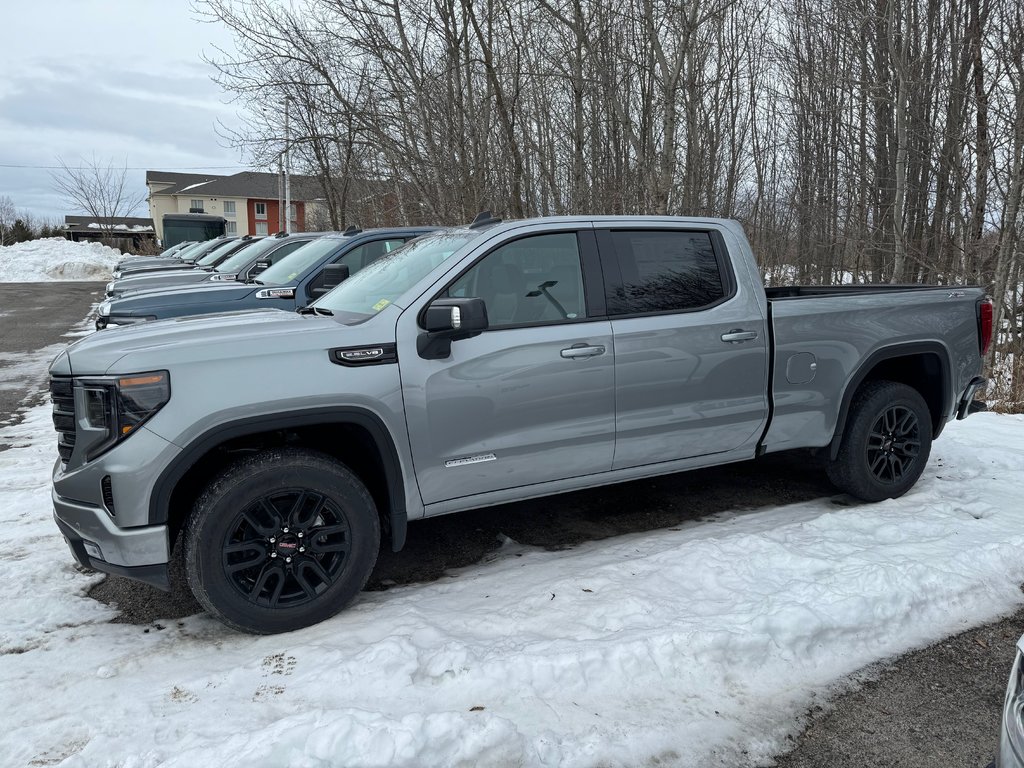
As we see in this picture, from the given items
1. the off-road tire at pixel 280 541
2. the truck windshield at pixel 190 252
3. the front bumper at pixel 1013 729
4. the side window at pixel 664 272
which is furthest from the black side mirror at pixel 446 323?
the truck windshield at pixel 190 252

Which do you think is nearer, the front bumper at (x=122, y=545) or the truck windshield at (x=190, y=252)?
the front bumper at (x=122, y=545)

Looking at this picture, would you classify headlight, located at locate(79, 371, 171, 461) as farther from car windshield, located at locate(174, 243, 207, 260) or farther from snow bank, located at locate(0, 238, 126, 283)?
snow bank, located at locate(0, 238, 126, 283)

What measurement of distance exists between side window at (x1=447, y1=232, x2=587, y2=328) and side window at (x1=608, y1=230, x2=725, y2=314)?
26 cm

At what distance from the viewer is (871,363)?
17.0 ft

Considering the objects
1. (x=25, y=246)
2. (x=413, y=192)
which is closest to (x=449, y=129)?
(x=413, y=192)

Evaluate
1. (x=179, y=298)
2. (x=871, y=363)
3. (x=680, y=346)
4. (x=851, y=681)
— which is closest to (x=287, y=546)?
(x=680, y=346)

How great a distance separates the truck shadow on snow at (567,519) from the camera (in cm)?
426

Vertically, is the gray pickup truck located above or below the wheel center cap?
above

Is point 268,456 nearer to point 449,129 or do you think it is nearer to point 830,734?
point 830,734

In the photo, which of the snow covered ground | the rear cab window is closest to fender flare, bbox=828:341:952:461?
the snow covered ground

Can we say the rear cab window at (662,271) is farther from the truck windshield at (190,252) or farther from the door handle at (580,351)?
the truck windshield at (190,252)

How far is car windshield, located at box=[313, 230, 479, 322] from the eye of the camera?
4215mm

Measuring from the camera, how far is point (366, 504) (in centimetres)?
379

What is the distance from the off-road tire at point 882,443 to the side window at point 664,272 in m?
1.35
